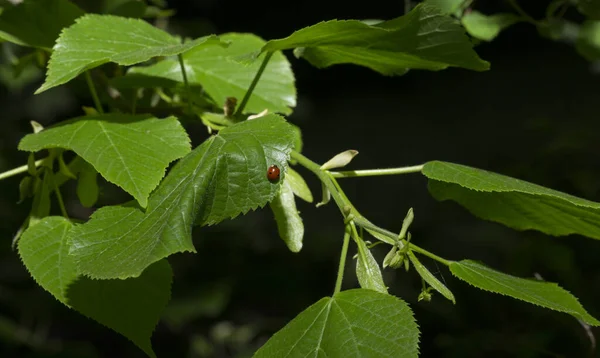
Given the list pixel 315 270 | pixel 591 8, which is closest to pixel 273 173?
pixel 591 8

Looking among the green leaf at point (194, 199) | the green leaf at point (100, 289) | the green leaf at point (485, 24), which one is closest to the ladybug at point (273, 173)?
the green leaf at point (194, 199)

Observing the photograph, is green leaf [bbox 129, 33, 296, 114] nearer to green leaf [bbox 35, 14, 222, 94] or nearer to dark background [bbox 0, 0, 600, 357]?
green leaf [bbox 35, 14, 222, 94]

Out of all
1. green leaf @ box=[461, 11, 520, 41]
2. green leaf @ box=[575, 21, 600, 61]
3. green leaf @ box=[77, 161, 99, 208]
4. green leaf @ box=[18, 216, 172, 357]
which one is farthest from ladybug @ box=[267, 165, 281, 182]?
green leaf @ box=[575, 21, 600, 61]

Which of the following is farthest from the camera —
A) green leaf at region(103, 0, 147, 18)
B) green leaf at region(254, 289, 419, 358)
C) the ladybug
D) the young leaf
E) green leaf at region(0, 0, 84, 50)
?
green leaf at region(103, 0, 147, 18)

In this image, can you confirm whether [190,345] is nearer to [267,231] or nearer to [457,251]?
[267,231]

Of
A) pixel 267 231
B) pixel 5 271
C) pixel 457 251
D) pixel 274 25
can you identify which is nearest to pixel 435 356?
pixel 267 231

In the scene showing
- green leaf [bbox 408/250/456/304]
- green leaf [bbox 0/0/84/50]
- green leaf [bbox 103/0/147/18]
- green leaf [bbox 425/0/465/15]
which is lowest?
green leaf [bbox 408/250/456/304]

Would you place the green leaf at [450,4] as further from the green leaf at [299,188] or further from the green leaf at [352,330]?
the green leaf at [352,330]

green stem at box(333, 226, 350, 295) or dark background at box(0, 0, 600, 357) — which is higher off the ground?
green stem at box(333, 226, 350, 295)
